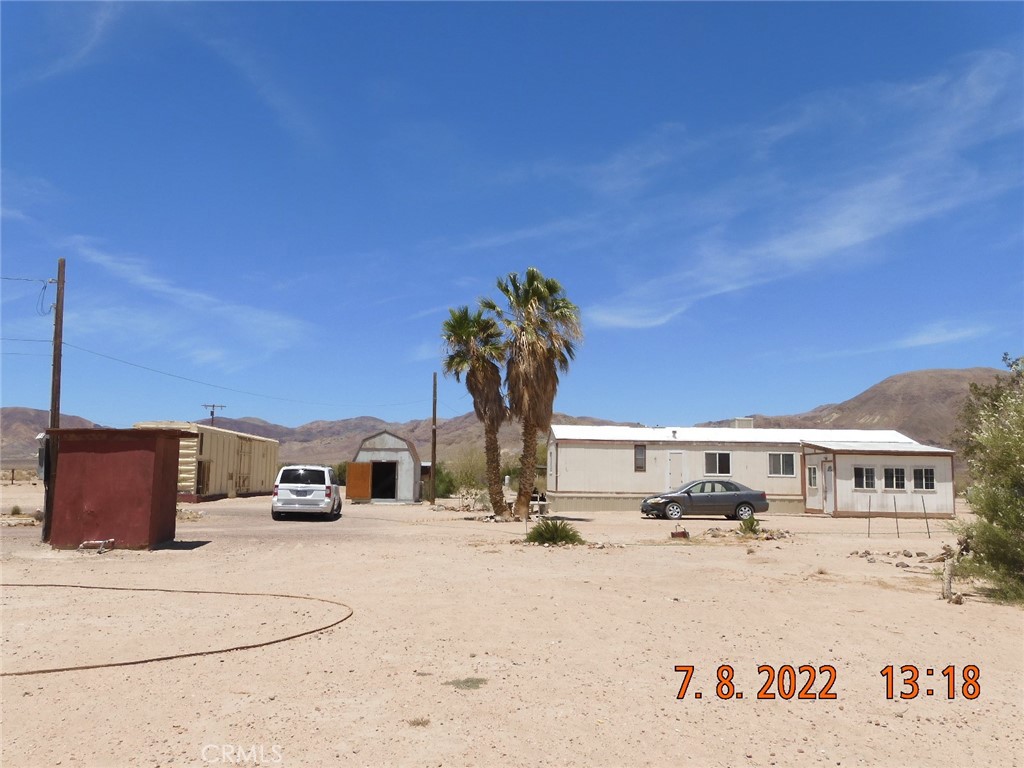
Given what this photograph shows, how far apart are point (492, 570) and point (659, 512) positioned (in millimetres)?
16697

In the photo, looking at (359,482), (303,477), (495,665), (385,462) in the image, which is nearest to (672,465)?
(385,462)

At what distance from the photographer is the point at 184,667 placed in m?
6.60

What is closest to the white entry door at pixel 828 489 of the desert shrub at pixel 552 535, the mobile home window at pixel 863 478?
the mobile home window at pixel 863 478

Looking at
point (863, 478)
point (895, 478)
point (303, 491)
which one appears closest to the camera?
point (303, 491)

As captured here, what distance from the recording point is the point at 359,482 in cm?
3744

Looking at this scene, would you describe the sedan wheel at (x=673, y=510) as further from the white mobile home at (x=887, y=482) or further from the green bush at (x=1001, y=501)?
the green bush at (x=1001, y=501)

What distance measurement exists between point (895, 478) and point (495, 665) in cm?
3035

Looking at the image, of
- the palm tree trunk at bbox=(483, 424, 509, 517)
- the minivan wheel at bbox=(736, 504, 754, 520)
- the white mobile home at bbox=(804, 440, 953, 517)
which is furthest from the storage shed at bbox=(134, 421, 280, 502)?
the white mobile home at bbox=(804, 440, 953, 517)

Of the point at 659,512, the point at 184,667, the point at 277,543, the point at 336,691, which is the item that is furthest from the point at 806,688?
the point at 659,512

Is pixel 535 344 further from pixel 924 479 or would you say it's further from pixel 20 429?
pixel 20 429

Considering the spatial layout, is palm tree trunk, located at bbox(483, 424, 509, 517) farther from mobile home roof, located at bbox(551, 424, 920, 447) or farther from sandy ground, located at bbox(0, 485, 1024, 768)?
sandy ground, located at bbox(0, 485, 1024, 768)

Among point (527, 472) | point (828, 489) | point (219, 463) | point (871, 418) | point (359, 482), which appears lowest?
point (359, 482)

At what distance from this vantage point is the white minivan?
23703 mm
